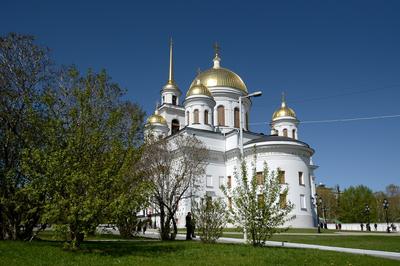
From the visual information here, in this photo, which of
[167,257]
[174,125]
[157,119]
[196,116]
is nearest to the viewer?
[167,257]

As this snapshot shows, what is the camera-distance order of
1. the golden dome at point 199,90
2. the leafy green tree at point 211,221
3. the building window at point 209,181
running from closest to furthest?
1. the leafy green tree at point 211,221
2. the building window at point 209,181
3. the golden dome at point 199,90

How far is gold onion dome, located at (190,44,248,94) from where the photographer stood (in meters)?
53.1

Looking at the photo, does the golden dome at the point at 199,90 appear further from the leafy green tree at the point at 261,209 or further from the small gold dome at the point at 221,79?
the leafy green tree at the point at 261,209

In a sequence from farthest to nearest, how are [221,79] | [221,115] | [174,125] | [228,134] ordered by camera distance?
[174,125] → [221,79] → [221,115] → [228,134]

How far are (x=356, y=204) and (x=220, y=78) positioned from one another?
140 feet

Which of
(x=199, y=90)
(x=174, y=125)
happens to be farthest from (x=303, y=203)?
(x=174, y=125)

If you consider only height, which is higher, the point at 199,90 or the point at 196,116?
the point at 199,90

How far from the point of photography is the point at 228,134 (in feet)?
155

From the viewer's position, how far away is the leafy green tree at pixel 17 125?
16250 millimetres

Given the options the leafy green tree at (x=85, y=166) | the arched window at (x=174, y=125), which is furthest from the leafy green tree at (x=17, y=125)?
the arched window at (x=174, y=125)

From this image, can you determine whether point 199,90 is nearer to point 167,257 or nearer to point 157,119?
point 157,119

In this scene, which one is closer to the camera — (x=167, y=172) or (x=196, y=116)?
(x=167, y=172)

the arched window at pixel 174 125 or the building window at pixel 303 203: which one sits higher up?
the arched window at pixel 174 125

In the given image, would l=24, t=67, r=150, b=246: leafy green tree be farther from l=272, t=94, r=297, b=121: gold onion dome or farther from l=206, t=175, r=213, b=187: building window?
l=272, t=94, r=297, b=121: gold onion dome
